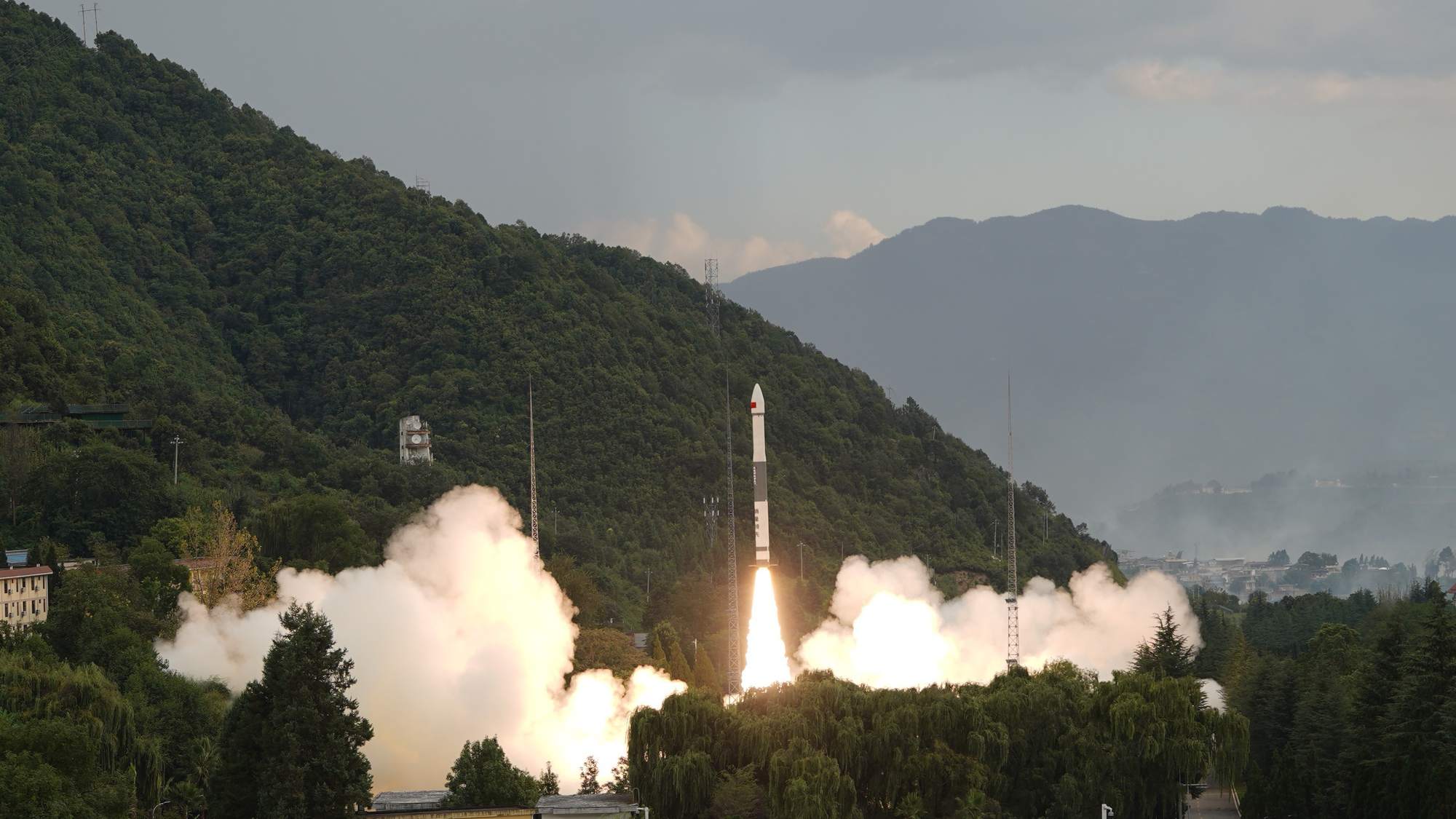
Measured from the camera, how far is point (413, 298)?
147125 mm

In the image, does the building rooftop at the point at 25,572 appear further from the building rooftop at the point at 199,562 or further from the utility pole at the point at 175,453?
the utility pole at the point at 175,453

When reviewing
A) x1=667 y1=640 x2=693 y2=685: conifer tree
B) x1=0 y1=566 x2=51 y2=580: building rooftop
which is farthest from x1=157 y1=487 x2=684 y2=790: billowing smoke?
x1=0 y1=566 x2=51 y2=580: building rooftop

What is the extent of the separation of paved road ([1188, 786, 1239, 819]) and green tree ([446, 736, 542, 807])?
21.8 metres

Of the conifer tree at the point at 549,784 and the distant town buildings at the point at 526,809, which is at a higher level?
the conifer tree at the point at 549,784

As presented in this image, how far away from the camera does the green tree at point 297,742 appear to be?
5947 centimetres

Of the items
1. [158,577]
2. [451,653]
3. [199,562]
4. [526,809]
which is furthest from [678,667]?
[526,809]

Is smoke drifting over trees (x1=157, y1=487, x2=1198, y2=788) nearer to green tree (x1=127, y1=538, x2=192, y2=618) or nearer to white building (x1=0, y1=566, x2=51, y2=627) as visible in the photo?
green tree (x1=127, y1=538, x2=192, y2=618)

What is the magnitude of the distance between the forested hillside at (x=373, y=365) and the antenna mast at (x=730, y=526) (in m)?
1.29

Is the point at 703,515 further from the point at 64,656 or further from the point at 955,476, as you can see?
the point at 64,656

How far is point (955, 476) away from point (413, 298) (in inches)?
1784

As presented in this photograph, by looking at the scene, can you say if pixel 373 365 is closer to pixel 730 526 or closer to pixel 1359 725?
pixel 730 526

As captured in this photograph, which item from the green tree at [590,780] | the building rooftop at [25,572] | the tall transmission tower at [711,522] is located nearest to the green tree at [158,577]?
the building rooftop at [25,572]

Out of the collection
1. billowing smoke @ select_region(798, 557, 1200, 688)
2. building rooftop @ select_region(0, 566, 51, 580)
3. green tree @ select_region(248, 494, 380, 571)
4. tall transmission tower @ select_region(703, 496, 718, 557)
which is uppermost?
tall transmission tower @ select_region(703, 496, 718, 557)

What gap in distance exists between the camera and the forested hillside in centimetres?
11494
